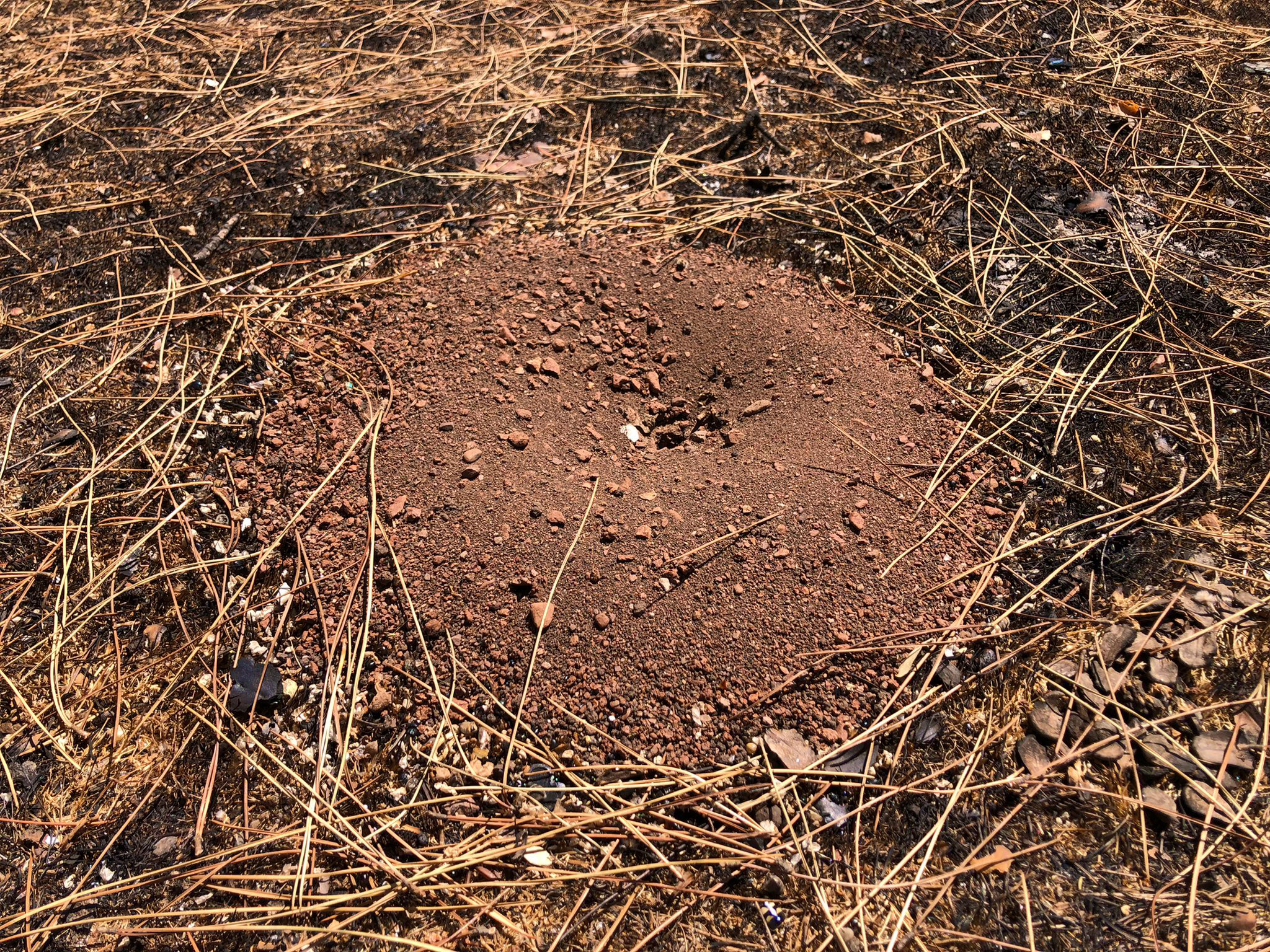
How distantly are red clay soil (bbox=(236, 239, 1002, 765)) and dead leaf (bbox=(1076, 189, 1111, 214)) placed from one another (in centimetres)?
100

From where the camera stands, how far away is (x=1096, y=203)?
8.71 ft

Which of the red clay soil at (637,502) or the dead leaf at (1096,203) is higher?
the dead leaf at (1096,203)

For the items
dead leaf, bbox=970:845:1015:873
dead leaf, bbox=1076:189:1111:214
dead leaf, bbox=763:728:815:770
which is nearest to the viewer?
dead leaf, bbox=970:845:1015:873

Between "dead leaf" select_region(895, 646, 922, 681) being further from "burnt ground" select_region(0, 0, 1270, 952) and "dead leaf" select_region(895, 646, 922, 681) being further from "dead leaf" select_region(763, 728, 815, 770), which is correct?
"dead leaf" select_region(763, 728, 815, 770)

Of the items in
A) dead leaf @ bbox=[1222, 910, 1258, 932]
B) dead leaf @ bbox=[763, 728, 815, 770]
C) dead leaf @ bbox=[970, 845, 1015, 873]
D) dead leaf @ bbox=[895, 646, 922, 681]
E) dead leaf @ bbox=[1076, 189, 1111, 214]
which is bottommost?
dead leaf @ bbox=[970, 845, 1015, 873]

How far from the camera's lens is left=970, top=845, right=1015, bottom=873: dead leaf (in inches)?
61.2

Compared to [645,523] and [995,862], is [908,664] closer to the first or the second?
[995,862]

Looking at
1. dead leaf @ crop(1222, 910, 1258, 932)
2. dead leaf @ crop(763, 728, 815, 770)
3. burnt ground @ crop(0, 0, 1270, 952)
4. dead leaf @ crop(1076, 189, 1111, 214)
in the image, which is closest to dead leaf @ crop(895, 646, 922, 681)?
burnt ground @ crop(0, 0, 1270, 952)

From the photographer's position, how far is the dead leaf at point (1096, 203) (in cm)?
264

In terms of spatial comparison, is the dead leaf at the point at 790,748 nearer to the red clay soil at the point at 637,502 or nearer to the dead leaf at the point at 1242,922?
the red clay soil at the point at 637,502

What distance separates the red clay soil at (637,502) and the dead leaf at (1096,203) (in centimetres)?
100

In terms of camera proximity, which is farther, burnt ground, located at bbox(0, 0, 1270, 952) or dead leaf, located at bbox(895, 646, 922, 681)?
dead leaf, located at bbox(895, 646, 922, 681)

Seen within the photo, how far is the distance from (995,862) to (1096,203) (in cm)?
218

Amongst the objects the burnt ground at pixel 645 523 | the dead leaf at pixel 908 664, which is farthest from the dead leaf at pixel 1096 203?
the dead leaf at pixel 908 664
